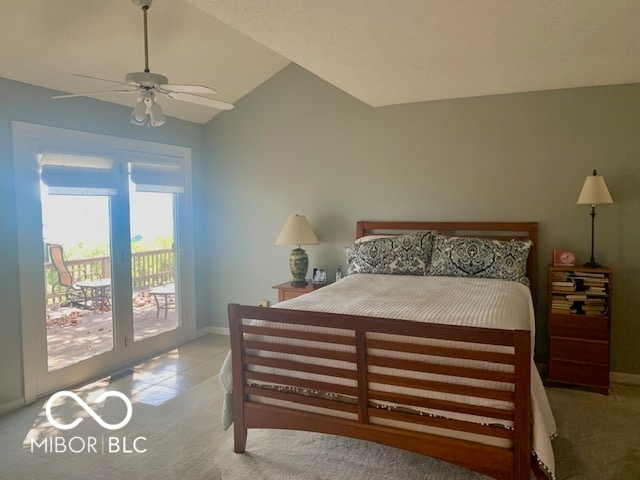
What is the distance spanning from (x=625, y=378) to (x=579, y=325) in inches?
29.0

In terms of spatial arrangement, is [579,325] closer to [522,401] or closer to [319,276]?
[522,401]

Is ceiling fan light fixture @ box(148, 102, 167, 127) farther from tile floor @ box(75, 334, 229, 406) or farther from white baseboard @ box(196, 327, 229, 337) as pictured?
white baseboard @ box(196, 327, 229, 337)

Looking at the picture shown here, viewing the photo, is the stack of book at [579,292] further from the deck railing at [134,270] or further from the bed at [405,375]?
the deck railing at [134,270]

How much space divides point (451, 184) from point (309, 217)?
1.44m

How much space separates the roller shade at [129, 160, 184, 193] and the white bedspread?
215cm

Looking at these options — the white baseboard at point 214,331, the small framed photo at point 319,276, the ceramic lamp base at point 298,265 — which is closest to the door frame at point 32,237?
the white baseboard at point 214,331

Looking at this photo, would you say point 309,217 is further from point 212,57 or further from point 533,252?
point 533,252

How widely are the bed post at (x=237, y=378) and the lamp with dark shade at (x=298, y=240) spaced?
1.76m

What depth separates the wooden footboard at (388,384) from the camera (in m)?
1.97

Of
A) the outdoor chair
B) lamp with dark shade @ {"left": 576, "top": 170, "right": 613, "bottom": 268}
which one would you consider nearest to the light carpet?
the outdoor chair

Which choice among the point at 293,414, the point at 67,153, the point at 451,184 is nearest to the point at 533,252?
the point at 451,184

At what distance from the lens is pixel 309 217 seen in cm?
463

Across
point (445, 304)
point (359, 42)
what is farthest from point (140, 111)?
point (445, 304)

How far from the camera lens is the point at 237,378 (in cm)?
253
